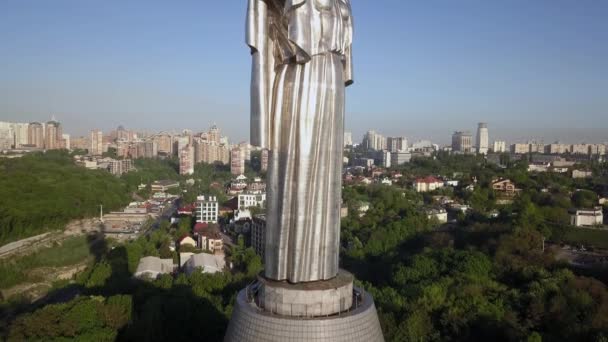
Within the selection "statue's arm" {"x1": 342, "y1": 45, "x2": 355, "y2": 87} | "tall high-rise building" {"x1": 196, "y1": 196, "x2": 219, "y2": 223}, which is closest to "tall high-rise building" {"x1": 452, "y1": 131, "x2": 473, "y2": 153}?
"tall high-rise building" {"x1": 196, "y1": 196, "x2": 219, "y2": 223}

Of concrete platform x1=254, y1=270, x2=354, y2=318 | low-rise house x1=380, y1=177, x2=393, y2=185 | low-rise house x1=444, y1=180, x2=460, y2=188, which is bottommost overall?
low-rise house x1=380, y1=177, x2=393, y2=185

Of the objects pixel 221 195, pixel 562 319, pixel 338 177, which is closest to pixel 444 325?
pixel 562 319

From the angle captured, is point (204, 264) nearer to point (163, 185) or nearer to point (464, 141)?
point (163, 185)

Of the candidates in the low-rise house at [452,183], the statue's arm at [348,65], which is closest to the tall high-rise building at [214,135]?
the low-rise house at [452,183]

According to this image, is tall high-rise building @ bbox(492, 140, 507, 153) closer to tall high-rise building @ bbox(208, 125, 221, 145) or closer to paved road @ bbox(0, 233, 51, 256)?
tall high-rise building @ bbox(208, 125, 221, 145)

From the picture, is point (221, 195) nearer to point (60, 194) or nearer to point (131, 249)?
point (60, 194)

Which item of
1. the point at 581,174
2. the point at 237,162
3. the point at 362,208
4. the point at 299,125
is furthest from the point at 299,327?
the point at 237,162
